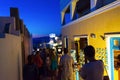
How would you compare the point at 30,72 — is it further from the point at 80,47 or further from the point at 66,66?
the point at 80,47

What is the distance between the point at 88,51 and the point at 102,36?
5.47 m

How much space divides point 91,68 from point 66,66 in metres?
5.85

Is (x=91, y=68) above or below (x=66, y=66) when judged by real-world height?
above

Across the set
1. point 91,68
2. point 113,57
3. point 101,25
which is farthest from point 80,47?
point 91,68

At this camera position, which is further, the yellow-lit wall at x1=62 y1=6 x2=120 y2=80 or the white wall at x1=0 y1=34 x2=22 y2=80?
the yellow-lit wall at x1=62 y1=6 x2=120 y2=80

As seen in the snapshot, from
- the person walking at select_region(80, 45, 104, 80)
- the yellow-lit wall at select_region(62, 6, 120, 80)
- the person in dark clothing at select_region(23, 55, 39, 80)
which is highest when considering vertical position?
the yellow-lit wall at select_region(62, 6, 120, 80)

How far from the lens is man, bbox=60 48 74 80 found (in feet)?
34.7

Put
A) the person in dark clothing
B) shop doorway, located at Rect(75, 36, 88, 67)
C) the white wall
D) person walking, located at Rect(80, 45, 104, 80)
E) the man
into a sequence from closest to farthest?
the white wall < person walking, located at Rect(80, 45, 104, 80) < the person in dark clothing < the man < shop doorway, located at Rect(75, 36, 88, 67)

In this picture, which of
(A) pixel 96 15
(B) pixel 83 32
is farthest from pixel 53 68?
(A) pixel 96 15

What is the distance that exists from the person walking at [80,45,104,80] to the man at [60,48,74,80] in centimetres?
546

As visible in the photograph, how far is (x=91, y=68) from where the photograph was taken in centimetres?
495

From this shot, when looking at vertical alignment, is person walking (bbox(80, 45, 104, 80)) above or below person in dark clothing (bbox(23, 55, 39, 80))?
above

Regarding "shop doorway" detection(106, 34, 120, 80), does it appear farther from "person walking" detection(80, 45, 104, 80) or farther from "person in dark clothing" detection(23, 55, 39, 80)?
"person walking" detection(80, 45, 104, 80)

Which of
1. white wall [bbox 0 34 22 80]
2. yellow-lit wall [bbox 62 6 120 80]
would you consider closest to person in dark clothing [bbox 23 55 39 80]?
white wall [bbox 0 34 22 80]
